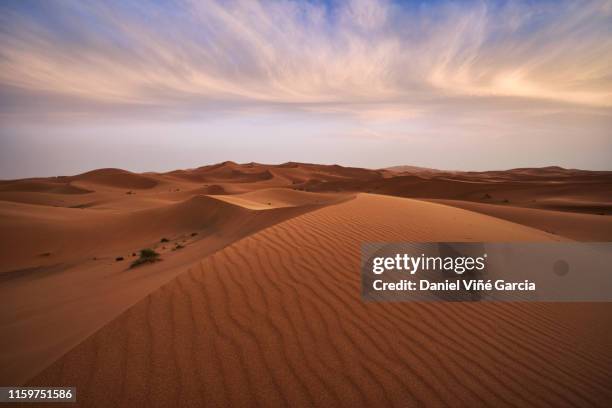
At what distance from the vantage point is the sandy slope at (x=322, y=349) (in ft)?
7.93

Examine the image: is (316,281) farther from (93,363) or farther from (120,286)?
(120,286)

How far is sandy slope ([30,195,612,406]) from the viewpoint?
2.42 m

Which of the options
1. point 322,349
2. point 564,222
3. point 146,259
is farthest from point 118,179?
point 322,349

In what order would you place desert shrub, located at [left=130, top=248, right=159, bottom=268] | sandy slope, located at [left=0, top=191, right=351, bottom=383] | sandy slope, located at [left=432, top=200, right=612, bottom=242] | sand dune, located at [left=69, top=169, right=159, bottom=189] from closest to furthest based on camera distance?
sandy slope, located at [left=0, top=191, right=351, bottom=383], desert shrub, located at [left=130, top=248, right=159, bottom=268], sandy slope, located at [left=432, top=200, right=612, bottom=242], sand dune, located at [left=69, top=169, right=159, bottom=189]

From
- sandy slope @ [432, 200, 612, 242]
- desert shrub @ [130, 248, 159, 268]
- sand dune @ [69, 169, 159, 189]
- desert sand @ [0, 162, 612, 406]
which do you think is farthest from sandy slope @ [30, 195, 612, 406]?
sand dune @ [69, 169, 159, 189]

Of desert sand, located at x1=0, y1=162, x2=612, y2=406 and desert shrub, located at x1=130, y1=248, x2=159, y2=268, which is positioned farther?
desert shrub, located at x1=130, y1=248, x2=159, y2=268

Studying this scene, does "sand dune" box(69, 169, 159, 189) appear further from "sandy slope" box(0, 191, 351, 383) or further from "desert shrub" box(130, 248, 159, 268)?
"desert shrub" box(130, 248, 159, 268)

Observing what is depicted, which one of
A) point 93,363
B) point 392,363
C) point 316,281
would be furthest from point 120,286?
point 392,363

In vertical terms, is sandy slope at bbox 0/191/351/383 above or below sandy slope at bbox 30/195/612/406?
below

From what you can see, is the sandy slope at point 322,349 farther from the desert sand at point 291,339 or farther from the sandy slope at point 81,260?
the sandy slope at point 81,260

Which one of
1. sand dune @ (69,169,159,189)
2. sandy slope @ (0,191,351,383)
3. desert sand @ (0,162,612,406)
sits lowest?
sandy slope @ (0,191,351,383)

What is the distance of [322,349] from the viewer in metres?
2.84

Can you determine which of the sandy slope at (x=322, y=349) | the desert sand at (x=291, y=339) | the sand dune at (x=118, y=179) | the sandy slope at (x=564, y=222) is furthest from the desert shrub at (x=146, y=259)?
the sand dune at (x=118, y=179)

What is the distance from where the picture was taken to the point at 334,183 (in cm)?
3769
